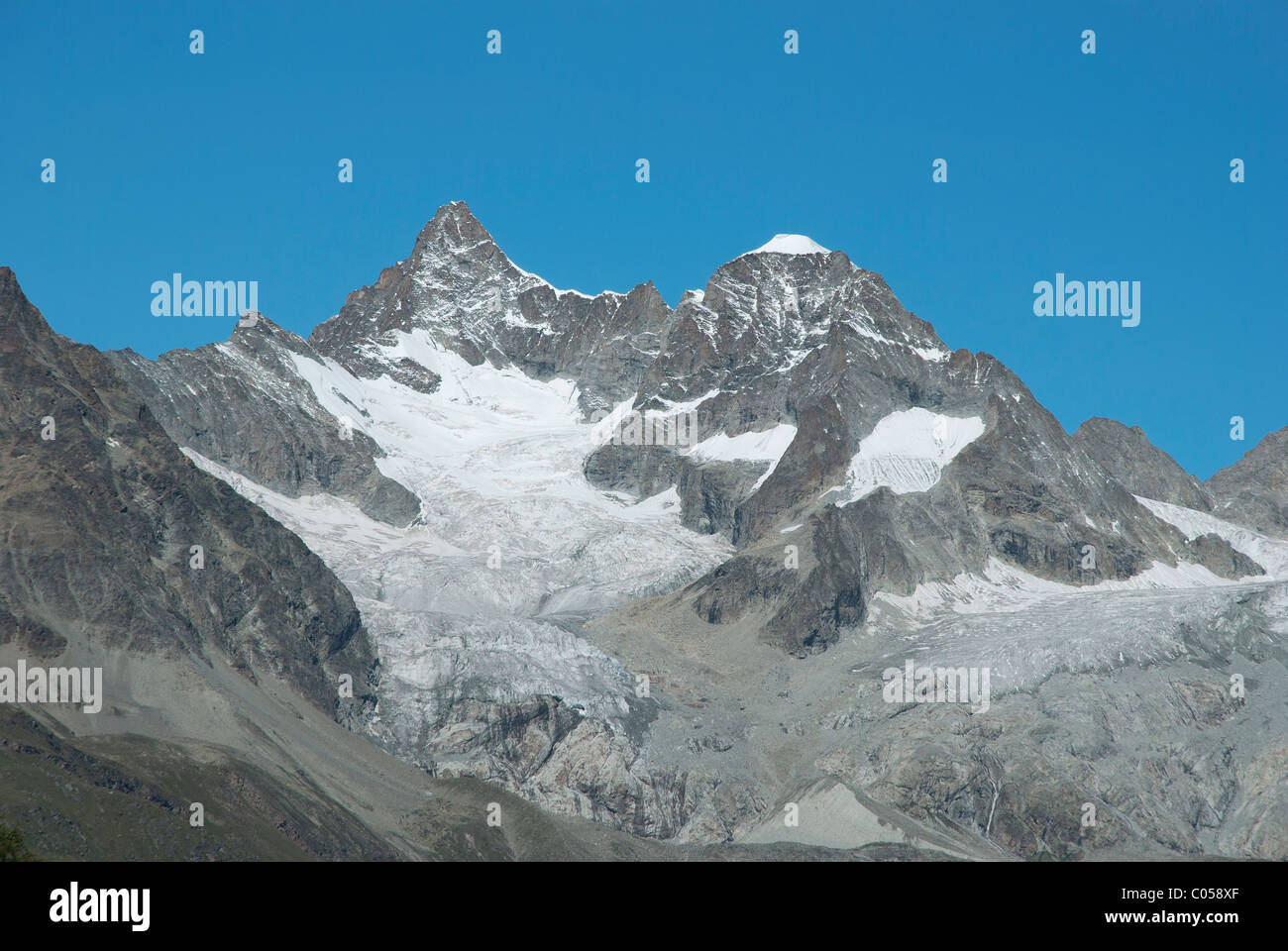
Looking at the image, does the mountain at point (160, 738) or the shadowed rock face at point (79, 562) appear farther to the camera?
the shadowed rock face at point (79, 562)
